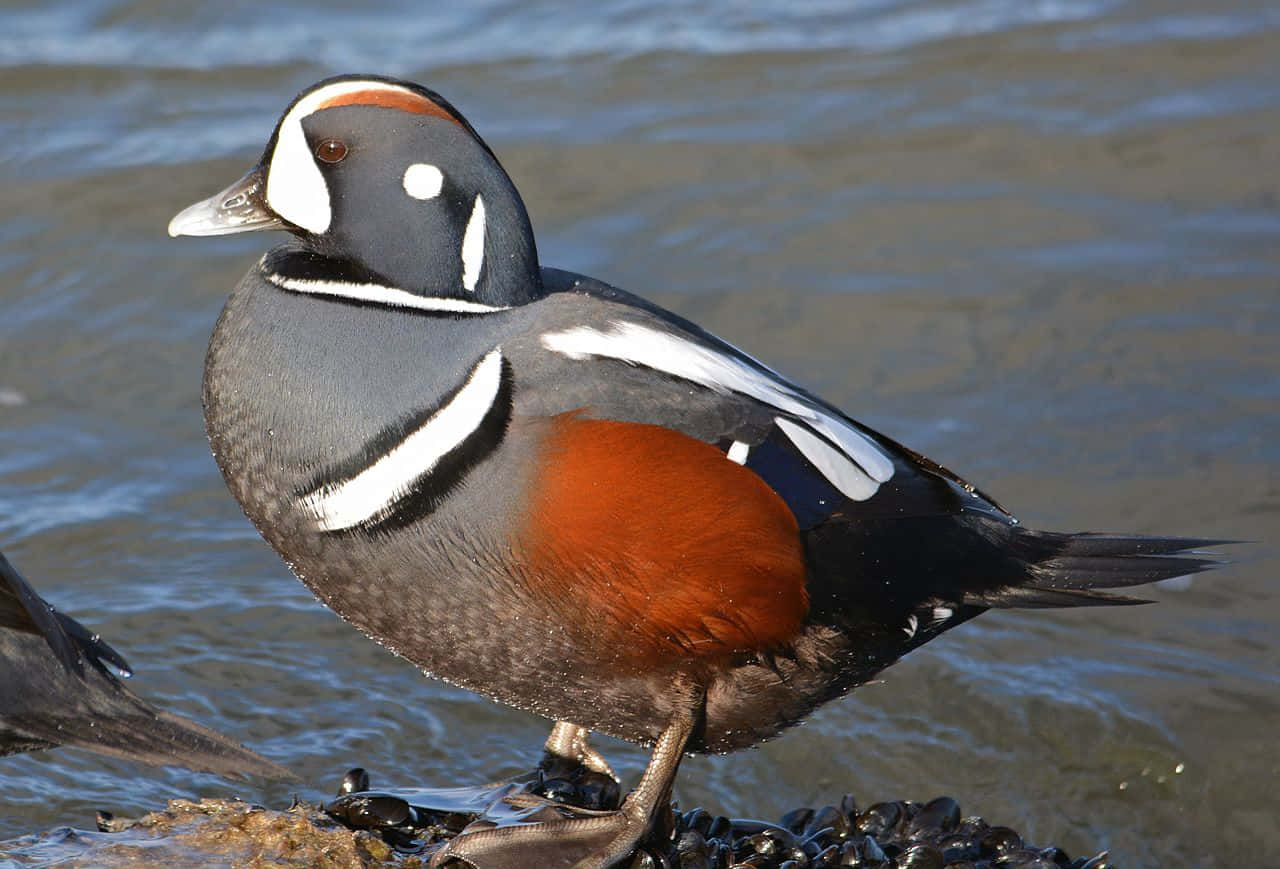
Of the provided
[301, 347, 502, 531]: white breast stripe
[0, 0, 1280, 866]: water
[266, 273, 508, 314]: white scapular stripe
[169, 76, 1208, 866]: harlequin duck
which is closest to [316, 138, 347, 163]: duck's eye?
[169, 76, 1208, 866]: harlequin duck

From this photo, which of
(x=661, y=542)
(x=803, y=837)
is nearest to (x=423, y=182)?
(x=661, y=542)

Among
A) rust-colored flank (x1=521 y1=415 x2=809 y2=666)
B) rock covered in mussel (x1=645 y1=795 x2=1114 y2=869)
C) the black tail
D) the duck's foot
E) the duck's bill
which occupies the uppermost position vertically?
the duck's bill

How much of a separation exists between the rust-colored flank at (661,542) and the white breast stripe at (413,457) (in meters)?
0.19

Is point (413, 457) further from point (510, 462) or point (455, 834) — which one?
point (455, 834)

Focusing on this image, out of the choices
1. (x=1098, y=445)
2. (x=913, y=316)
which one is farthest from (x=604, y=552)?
(x=913, y=316)

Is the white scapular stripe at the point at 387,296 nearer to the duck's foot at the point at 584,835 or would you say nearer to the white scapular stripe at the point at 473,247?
the white scapular stripe at the point at 473,247

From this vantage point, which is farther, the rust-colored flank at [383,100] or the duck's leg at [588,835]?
the duck's leg at [588,835]

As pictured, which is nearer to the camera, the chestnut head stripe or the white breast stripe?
the white breast stripe

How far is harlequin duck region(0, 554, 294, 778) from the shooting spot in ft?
12.8

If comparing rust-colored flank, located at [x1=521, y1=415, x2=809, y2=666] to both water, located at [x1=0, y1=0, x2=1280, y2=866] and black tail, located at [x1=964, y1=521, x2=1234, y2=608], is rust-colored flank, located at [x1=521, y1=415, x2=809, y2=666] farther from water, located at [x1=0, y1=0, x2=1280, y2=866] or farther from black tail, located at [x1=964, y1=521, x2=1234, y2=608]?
water, located at [x1=0, y1=0, x2=1280, y2=866]

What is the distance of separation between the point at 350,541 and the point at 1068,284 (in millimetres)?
5447

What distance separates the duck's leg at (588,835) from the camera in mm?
4199

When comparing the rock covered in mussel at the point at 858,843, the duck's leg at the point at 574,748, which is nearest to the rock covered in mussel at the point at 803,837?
the rock covered in mussel at the point at 858,843

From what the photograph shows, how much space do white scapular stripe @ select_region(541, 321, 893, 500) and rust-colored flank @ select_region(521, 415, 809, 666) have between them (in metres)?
0.17
